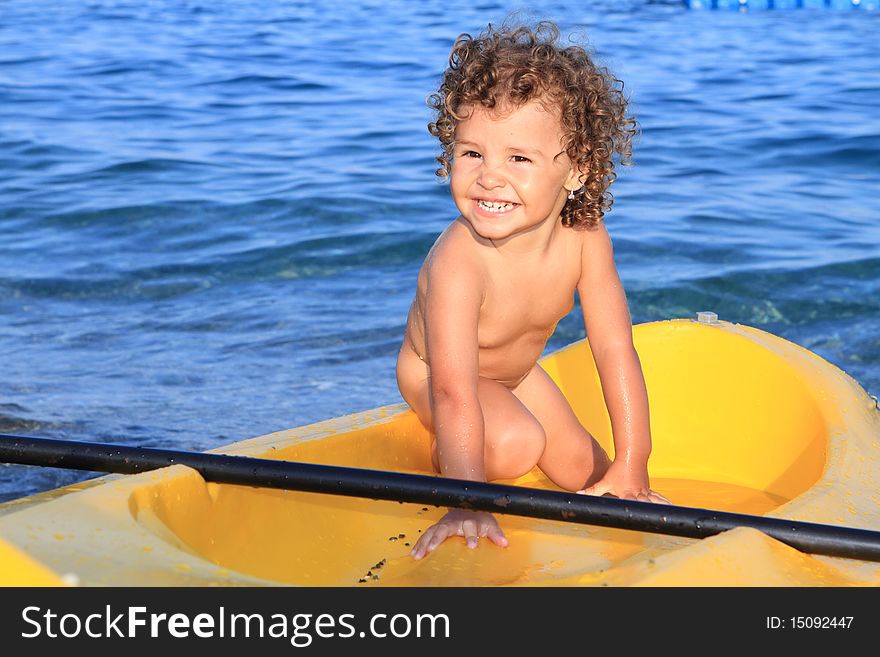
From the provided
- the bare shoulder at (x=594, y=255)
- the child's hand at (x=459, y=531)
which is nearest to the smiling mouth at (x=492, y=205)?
the bare shoulder at (x=594, y=255)

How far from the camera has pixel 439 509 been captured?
7.64 feet

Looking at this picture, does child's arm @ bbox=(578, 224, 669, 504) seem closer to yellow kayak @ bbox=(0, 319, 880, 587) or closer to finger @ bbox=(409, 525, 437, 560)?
yellow kayak @ bbox=(0, 319, 880, 587)

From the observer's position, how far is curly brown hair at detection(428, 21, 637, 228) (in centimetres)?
216

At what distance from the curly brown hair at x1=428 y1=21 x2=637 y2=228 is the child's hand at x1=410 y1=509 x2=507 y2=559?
648 millimetres

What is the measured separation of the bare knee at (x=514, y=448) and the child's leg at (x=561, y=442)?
0.46 ft

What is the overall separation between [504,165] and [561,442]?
615mm

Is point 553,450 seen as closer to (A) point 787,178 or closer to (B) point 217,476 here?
(B) point 217,476

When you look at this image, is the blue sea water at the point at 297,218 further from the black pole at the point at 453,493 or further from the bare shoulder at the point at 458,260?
the black pole at the point at 453,493

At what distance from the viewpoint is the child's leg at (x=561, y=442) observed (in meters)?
2.46

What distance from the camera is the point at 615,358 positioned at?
7.90 feet

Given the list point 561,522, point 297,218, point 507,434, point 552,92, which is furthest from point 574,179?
point 297,218

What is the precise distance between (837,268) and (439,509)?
329 cm
